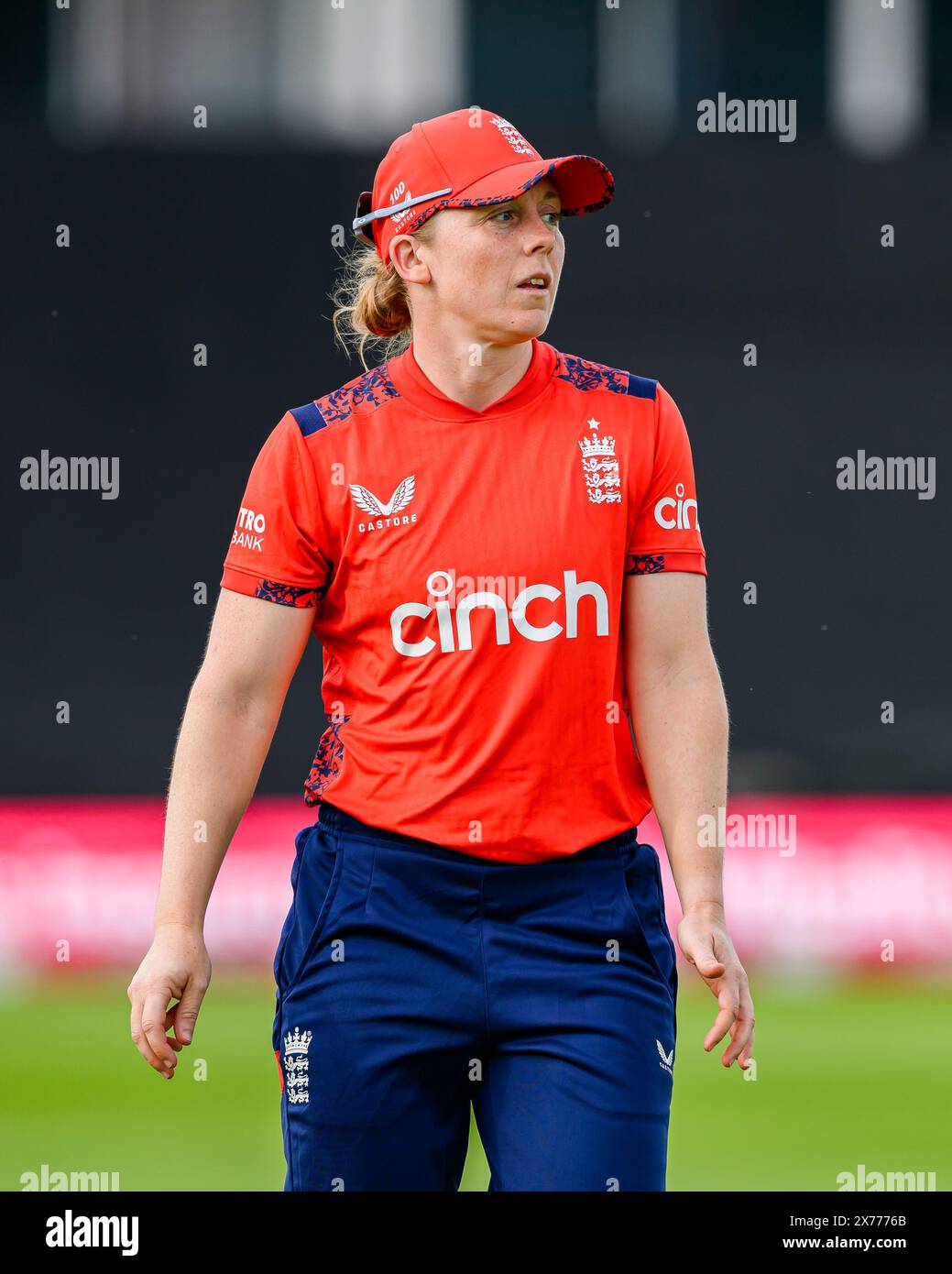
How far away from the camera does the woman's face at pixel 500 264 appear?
2570 mm

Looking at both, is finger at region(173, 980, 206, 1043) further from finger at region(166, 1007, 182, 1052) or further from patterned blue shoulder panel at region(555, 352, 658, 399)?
patterned blue shoulder panel at region(555, 352, 658, 399)

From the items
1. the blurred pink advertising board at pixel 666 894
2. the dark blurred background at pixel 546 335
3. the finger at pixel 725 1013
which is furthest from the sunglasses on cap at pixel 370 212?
the dark blurred background at pixel 546 335

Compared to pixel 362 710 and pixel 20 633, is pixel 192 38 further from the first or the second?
pixel 362 710

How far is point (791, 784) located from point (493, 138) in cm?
681

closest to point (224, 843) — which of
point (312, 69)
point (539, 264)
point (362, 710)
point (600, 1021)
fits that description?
point (362, 710)

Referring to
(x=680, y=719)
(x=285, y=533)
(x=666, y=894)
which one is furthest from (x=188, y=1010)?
(x=666, y=894)

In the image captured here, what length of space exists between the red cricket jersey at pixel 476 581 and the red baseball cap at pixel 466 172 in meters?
0.24

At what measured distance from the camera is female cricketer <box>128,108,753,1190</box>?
244 cm

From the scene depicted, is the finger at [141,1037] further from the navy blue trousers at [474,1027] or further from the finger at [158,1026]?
the navy blue trousers at [474,1027]

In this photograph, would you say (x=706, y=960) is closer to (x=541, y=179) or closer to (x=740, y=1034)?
(x=740, y=1034)

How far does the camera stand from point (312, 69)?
9.31 m

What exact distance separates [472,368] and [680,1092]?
4.39 meters

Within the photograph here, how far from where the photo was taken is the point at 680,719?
2.62m

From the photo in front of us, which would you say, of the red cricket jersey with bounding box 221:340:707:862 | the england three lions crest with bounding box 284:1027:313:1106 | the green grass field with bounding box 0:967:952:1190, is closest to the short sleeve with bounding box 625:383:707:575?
the red cricket jersey with bounding box 221:340:707:862
